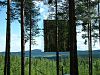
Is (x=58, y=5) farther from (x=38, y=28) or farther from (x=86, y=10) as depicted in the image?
(x=38, y=28)

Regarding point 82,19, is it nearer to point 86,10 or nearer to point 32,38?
point 86,10

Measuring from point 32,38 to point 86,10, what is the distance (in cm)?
1038

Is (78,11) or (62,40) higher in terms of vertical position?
(78,11)

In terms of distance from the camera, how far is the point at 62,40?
137 ft

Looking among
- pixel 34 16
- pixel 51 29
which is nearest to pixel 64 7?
pixel 51 29

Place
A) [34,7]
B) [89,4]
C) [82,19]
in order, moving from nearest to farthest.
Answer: [82,19]
[89,4]
[34,7]

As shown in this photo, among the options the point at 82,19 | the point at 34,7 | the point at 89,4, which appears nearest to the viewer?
the point at 82,19

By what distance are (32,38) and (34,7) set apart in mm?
4600

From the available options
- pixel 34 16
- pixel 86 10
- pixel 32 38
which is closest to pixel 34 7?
pixel 34 16

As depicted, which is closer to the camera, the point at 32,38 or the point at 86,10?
the point at 86,10

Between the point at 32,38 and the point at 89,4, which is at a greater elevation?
the point at 89,4

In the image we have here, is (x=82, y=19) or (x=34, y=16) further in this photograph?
(x=34, y=16)

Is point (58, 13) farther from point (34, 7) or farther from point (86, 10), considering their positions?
point (34, 7)

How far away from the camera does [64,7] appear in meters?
39.3
